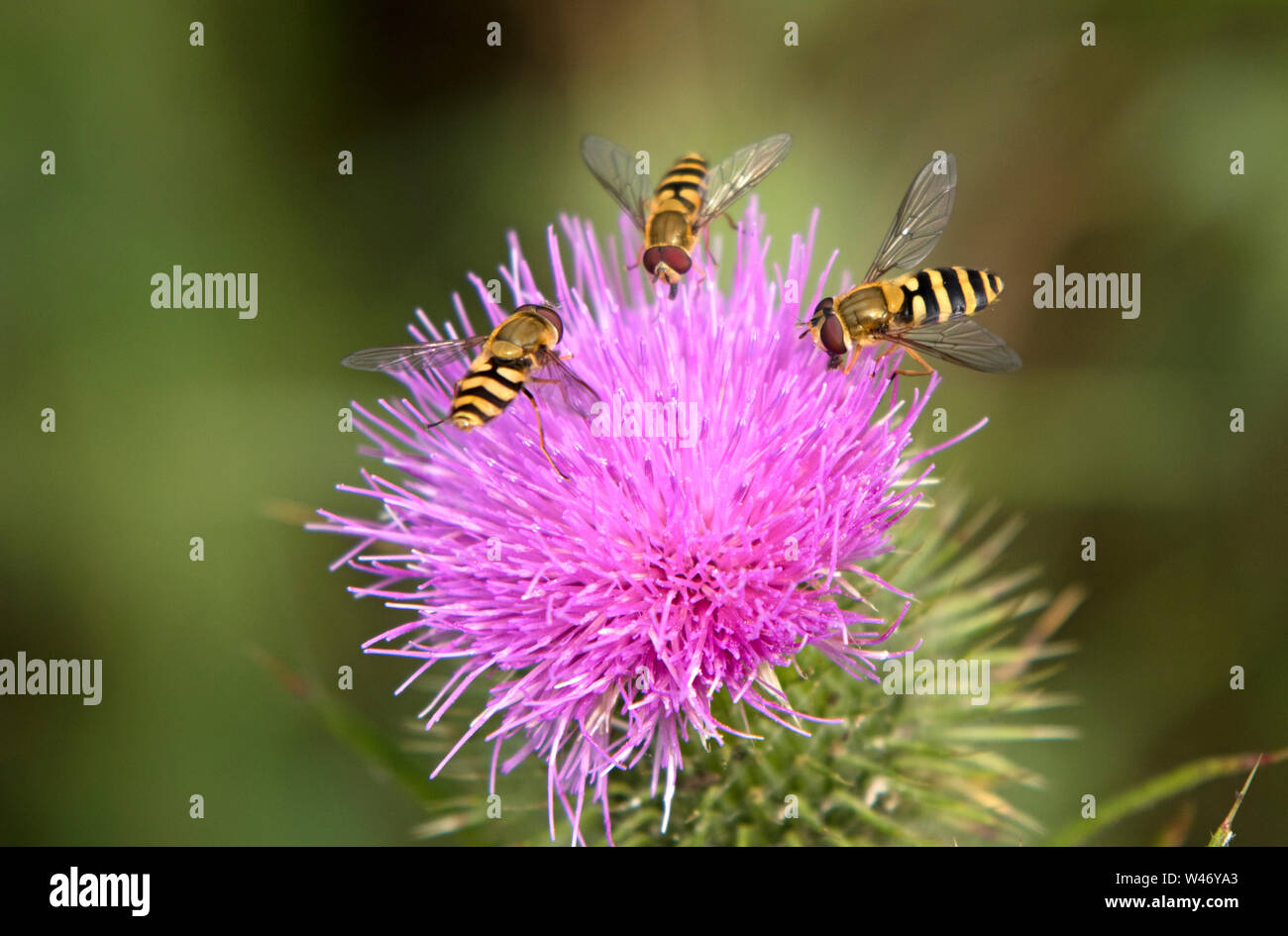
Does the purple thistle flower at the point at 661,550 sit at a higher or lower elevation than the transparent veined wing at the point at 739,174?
lower

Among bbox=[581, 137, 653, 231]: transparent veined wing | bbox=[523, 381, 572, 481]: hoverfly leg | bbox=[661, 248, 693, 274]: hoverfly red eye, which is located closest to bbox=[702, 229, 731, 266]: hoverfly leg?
bbox=[661, 248, 693, 274]: hoverfly red eye

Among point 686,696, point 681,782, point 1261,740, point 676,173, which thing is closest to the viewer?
point 686,696

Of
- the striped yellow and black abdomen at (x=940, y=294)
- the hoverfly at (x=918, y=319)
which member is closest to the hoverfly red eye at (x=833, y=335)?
the hoverfly at (x=918, y=319)

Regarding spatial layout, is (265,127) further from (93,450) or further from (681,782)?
(681,782)

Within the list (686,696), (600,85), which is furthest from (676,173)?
(686,696)

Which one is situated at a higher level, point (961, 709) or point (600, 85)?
point (600, 85)

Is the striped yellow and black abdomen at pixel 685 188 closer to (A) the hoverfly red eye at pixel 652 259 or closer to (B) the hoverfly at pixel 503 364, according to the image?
(A) the hoverfly red eye at pixel 652 259

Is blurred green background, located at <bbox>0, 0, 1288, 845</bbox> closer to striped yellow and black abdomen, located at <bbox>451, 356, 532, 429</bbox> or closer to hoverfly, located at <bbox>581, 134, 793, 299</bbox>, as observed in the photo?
hoverfly, located at <bbox>581, 134, 793, 299</bbox>
